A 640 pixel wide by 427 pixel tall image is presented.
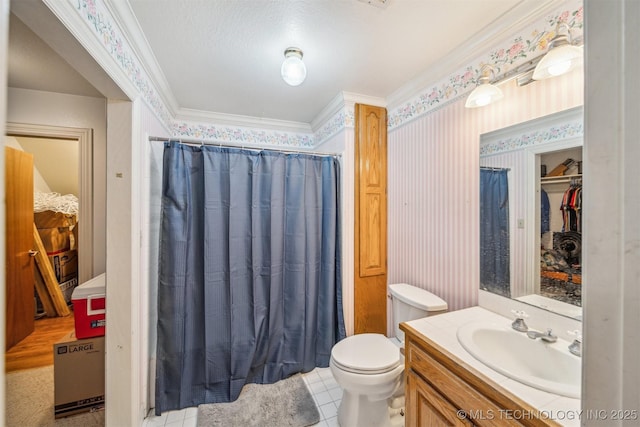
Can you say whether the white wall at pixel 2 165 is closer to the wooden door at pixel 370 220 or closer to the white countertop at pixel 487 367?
the white countertop at pixel 487 367

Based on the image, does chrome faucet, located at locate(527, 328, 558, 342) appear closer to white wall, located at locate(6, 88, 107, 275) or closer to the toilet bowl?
the toilet bowl

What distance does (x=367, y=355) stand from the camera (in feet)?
4.71

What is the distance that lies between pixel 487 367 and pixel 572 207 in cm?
72

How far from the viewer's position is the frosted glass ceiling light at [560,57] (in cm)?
96

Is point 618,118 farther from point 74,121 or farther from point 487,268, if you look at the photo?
point 74,121

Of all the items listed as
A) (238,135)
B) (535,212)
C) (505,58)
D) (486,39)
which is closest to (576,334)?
(535,212)

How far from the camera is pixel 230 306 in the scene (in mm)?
1709

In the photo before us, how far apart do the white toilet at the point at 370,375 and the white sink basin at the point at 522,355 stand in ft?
1.25

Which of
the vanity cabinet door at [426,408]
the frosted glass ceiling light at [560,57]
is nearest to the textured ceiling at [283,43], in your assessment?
the frosted glass ceiling light at [560,57]

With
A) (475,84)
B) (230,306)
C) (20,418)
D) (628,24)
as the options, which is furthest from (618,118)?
(20,418)

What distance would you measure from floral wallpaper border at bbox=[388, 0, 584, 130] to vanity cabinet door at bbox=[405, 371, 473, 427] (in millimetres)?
1485

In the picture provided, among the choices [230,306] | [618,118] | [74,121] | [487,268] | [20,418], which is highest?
[74,121]

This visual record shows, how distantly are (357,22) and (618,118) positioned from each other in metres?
1.33

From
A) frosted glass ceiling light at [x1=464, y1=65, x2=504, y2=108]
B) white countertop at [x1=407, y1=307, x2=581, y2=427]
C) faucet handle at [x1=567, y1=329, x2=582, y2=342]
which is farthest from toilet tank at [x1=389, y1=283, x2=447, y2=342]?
frosted glass ceiling light at [x1=464, y1=65, x2=504, y2=108]
